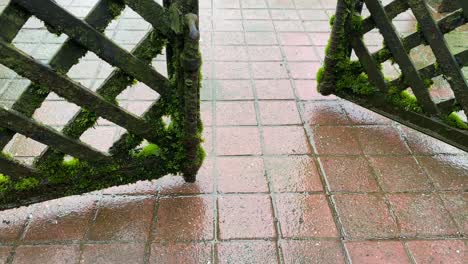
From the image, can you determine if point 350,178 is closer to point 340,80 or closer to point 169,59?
point 340,80

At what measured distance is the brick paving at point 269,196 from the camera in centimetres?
249

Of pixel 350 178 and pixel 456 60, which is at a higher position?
pixel 456 60

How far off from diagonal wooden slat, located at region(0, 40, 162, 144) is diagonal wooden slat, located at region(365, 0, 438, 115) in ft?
5.85

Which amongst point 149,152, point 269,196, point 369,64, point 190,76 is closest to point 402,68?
point 369,64

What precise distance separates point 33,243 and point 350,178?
2.09 meters

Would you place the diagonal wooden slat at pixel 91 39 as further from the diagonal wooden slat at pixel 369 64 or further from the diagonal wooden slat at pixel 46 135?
the diagonal wooden slat at pixel 369 64

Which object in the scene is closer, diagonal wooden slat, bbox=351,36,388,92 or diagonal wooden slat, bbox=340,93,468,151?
diagonal wooden slat, bbox=340,93,468,151

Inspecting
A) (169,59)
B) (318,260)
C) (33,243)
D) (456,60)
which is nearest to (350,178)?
(318,260)

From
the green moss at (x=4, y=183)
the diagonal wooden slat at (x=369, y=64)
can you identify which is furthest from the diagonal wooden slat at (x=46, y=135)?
the diagonal wooden slat at (x=369, y=64)

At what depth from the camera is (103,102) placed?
224 centimetres

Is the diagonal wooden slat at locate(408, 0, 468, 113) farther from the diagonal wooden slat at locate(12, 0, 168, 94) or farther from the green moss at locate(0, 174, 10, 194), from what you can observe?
the green moss at locate(0, 174, 10, 194)

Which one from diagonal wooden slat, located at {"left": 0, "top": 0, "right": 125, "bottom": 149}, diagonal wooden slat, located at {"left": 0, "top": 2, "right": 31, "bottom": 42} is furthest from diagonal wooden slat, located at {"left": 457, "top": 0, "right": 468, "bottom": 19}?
diagonal wooden slat, located at {"left": 0, "top": 2, "right": 31, "bottom": 42}

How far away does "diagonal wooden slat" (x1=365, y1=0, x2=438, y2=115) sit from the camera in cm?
296

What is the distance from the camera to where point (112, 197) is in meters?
2.78
